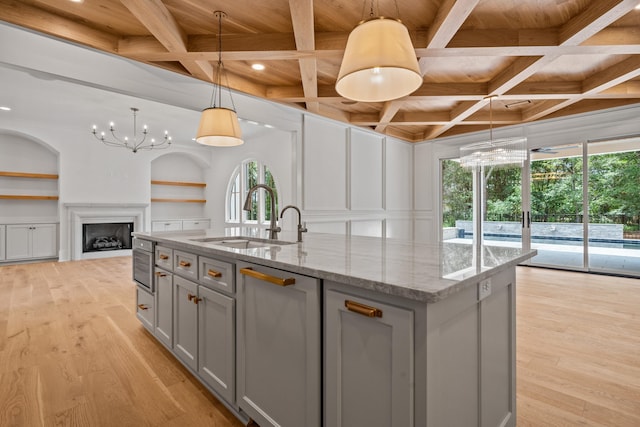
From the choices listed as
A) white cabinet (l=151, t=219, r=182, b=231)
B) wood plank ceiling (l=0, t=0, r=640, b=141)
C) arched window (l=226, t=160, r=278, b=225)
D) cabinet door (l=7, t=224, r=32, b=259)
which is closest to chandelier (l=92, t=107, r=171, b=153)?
arched window (l=226, t=160, r=278, b=225)

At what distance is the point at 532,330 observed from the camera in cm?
291

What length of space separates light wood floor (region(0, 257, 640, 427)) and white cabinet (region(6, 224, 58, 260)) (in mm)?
3206

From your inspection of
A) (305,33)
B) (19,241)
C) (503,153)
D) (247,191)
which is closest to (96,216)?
(19,241)

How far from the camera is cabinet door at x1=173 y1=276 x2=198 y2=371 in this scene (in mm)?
1944

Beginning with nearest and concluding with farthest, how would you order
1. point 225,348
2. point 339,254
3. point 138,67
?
point 339,254
point 225,348
point 138,67

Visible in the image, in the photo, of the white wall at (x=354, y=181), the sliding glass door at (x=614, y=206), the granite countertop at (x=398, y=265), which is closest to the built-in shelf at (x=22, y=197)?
the white wall at (x=354, y=181)

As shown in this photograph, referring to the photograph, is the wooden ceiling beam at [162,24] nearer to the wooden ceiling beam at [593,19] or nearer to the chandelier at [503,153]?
the wooden ceiling beam at [593,19]

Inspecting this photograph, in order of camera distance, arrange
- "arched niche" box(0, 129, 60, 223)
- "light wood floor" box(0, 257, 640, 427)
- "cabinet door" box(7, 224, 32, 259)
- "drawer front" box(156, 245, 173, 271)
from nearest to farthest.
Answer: "light wood floor" box(0, 257, 640, 427) → "drawer front" box(156, 245, 173, 271) → "cabinet door" box(7, 224, 32, 259) → "arched niche" box(0, 129, 60, 223)

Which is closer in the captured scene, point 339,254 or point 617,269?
point 339,254

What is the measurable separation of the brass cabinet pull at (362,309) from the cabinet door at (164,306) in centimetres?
161

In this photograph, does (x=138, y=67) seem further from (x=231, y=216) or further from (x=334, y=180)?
(x=231, y=216)

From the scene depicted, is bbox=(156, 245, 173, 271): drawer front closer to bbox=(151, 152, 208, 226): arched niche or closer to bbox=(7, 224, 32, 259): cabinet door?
bbox=(7, 224, 32, 259): cabinet door

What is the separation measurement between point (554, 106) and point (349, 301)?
18.2 ft

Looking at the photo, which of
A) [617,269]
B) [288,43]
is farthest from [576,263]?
[288,43]
